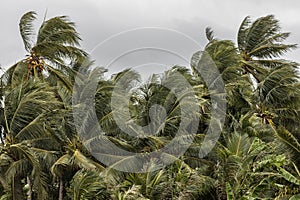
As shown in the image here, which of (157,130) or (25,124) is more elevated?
(25,124)

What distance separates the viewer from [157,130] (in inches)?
846

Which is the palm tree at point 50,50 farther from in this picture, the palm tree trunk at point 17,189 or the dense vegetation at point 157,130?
the palm tree trunk at point 17,189

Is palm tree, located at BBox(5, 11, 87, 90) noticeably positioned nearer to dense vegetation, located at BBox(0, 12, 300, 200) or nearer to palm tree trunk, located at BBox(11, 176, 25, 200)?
dense vegetation, located at BBox(0, 12, 300, 200)

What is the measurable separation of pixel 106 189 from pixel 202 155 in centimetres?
523

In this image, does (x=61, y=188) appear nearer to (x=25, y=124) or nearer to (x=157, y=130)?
(x=25, y=124)

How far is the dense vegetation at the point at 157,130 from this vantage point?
1612 cm

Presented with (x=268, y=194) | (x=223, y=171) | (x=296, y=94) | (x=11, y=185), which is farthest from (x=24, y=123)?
(x=296, y=94)

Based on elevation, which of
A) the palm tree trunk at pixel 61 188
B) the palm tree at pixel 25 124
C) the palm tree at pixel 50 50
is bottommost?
the palm tree trunk at pixel 61 188

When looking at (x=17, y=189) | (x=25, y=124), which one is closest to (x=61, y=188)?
(x=17, y=189)

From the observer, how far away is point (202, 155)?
21125 millimetres

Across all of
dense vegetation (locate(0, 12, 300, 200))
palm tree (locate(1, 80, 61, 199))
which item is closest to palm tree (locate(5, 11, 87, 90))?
dense vegetation (locate(0, 12, 300, 200))

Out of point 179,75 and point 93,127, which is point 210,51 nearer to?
point 179,75

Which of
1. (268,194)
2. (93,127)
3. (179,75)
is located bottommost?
(268,194)

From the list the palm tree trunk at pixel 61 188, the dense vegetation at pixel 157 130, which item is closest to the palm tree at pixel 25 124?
the dense vegetation at pixel 157 130
